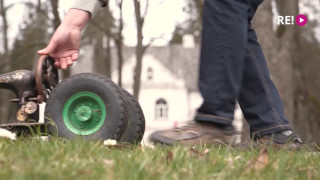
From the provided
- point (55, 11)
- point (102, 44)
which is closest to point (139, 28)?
point (55, 11)

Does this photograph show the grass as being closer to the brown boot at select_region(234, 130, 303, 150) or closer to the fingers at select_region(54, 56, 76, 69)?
the brown boot at select_region(234, 130, 303, 150)

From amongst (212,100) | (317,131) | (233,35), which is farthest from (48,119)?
(317,131)

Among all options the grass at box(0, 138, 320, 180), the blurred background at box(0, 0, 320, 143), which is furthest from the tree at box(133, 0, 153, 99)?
the grass at box(0, 138, 320, 180)

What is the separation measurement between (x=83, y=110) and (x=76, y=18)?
0.59 meters

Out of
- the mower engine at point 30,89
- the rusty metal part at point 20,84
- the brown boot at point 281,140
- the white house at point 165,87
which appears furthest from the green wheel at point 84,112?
the white house at point 165,87

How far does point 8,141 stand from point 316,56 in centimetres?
2064

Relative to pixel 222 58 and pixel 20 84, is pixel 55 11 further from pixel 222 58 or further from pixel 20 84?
pixel 222 58

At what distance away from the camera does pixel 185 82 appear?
1844 inches

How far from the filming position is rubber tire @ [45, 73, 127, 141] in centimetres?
327

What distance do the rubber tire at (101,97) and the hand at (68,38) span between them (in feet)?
0.80

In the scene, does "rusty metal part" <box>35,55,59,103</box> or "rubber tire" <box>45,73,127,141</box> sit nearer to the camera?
"rubber tire" <box>45,73,127,141</box>

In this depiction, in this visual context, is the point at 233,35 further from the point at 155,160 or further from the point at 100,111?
the point at 155,160

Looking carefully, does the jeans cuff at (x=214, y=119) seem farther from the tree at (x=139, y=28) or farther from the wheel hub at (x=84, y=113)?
the tree at (x=139, y=28)

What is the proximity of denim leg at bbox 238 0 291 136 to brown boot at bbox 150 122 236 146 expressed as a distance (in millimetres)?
316
